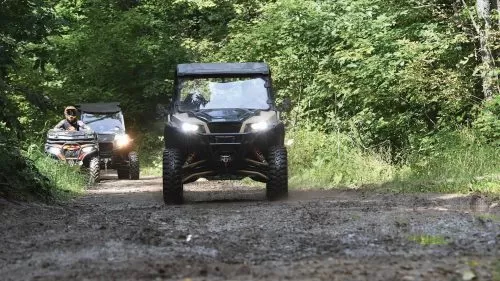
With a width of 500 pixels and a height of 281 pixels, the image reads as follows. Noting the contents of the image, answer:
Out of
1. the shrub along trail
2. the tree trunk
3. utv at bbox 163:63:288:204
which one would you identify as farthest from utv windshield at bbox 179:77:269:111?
the tree trunk

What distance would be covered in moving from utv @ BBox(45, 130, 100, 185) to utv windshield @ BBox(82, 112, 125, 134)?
148 inches

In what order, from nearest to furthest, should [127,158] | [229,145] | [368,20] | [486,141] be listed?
1. [229,145]
2. [486,141]
3. [368,20]
4. [127,158]

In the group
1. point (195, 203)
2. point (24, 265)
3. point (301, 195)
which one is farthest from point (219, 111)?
point (24, 265)

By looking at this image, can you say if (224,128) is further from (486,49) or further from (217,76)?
(486,49)

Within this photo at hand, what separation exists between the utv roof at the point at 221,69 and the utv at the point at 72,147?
5265mm

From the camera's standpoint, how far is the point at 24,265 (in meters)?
4.64

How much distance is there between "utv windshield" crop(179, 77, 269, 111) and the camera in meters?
10.4

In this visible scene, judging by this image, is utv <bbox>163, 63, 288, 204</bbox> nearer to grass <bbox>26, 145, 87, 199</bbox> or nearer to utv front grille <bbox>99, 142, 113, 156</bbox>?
grass <bbox>26, 145, 87, 199</bbox>

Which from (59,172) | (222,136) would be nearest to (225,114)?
(222,136)

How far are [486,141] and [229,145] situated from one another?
5.44 metres

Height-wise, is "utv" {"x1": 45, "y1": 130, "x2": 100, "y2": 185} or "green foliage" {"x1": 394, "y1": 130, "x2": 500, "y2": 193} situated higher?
"utv" {"x1": 45, "y1": 130, "x2": 100, "y2": 185}

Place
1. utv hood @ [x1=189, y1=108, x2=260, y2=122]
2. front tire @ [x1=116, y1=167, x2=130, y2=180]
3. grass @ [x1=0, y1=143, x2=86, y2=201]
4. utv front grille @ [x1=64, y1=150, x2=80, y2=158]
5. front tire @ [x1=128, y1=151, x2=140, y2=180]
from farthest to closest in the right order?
1. front tire @ [x1=116, y1=167, x2=130, y2=180]
2. front tire @ [x1=128, y1=151, x2=140, y2=180]
3. utv front grille @ [x1=64, y1=150, x2=80, y2=158]
4. utv hood @ [x1=189, y1=108, x2=260, y2=122]
5. grass @ [x1=0, y1=143, x2=86, y2=201]

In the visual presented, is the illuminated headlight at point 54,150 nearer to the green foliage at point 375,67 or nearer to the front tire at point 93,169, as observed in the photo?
the front tire at point 93,169

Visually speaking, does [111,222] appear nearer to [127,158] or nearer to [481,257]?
[481,257]
